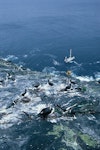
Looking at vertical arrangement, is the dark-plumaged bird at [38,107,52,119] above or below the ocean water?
above

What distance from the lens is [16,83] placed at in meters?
66.5

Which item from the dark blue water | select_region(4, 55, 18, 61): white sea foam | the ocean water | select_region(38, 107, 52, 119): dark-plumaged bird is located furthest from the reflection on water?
select_region(4, 55, 18, 61): white sea foam

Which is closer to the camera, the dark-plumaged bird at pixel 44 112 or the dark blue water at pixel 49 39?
the dark-plumaged bird at pixel 44 112

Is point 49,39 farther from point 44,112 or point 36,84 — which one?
point 44,112

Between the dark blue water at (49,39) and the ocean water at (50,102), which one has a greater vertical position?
the ocean water at (50,102)

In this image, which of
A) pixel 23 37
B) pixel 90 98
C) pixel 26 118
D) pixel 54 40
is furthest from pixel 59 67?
pixel 26 118

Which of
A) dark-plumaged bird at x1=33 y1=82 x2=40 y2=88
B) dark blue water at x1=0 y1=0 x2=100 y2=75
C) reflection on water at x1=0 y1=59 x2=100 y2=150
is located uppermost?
reflection on water at x1=0 y1=59 x2=100 y2=150

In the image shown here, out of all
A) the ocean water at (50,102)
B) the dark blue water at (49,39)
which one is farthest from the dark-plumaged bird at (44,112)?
the dark blue water at (49,39)

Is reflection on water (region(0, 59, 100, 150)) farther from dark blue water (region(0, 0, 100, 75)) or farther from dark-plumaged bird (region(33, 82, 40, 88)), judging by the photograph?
dark blue water (region(0, 0, 100, 75))

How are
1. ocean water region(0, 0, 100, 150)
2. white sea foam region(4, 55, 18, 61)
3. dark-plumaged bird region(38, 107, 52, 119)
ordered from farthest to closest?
white sea foam region(4, 55, 18, 61) → dark-plumaged bird region(38, 107, 52, 119) → ocean water region(0, 0, 100, 150)

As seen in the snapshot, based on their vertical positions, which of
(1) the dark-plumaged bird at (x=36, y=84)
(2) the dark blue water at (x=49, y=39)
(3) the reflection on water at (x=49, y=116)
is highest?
(3) the reflection on water at (x=49, y=116)

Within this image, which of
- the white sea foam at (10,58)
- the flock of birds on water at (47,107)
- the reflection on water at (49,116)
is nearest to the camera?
the reflection on water at (49,116)

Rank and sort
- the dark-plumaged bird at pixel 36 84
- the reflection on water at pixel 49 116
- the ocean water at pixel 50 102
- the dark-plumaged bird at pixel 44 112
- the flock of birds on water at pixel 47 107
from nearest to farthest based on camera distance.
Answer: the reflection on water at pixel 49 116 → the ocean water at pixel 50 102 → the dark-plumaged bird at pixel 44 112 → the flock of birds on water at pixel 47 107 → the dark-plumaged bird at pixel 36 84

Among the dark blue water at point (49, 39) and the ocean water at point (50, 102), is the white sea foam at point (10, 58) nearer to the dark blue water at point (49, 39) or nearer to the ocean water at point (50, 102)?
the ocean water at point (50, 102)
